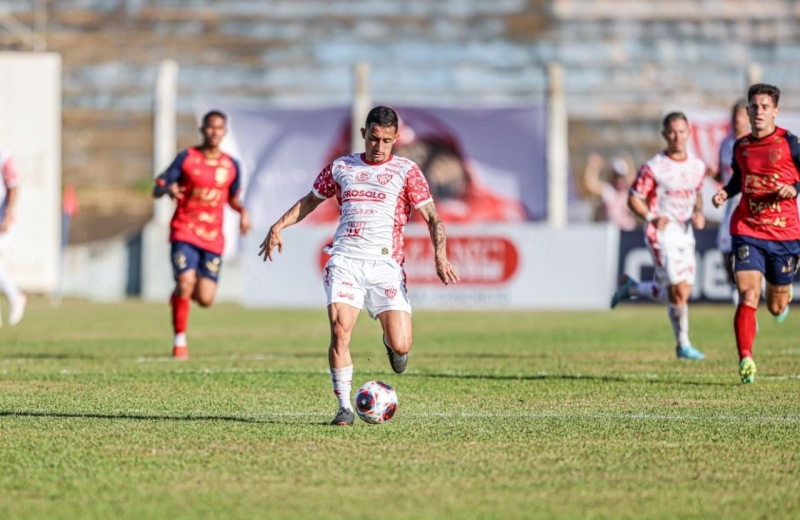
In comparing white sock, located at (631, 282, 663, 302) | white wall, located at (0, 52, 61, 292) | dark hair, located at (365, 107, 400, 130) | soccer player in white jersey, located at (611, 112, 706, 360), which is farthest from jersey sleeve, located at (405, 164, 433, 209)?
white wall, located at (0, 52, 61, 292)

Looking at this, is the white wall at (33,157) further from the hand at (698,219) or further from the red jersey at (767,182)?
the red jersey at (767,182)

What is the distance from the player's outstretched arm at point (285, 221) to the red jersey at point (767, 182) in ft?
12.7

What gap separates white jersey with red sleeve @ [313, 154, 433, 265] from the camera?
8.87 m

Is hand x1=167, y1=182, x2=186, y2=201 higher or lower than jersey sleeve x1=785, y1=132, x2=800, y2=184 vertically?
lower

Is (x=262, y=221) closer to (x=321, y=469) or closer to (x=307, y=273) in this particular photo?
(x=307, y=273)

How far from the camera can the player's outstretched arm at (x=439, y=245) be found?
27.9ft

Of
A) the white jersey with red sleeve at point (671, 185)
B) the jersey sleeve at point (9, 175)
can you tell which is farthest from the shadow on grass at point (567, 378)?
the jersey sleeve at point (9, 175)

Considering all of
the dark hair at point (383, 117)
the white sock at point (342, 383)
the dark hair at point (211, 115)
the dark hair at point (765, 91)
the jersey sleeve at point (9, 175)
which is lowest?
the white sock at point (342, 383)

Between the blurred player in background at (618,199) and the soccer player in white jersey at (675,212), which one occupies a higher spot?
the blurred player in background at (618,199)

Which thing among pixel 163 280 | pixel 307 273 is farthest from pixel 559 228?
pixel 163 280

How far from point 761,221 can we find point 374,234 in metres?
3.82

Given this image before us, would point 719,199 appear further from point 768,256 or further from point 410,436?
point 410,436

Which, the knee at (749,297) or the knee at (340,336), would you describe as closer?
the knee at (340,336)

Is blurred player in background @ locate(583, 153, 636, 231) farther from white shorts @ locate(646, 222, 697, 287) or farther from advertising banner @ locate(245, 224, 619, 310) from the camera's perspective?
white shorts @ locate(646, 222, 697, 287)
